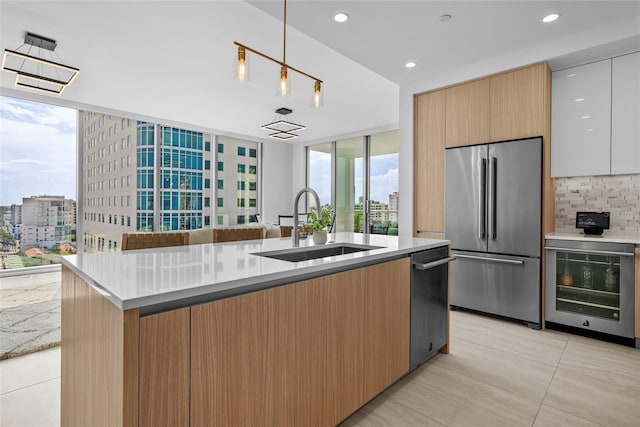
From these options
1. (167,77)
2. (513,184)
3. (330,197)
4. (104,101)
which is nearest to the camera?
(513,184)

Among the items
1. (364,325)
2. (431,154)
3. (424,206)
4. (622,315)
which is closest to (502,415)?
(364,325)

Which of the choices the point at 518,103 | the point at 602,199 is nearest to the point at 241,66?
the point at 518,103

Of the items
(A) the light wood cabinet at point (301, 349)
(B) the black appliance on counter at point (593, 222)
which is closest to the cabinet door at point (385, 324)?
(A) the light wood cabinet at point (301, 349)

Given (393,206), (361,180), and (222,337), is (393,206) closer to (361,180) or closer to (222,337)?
(361,180)

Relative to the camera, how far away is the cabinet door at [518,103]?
311 centimetres

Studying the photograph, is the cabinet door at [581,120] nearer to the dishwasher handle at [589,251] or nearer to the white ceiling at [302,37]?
the white ceiling at [302,37]

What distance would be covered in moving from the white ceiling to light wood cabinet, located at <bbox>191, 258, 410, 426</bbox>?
208 centimetres

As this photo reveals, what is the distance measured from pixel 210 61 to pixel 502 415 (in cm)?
412

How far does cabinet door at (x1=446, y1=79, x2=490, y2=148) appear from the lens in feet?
11.3

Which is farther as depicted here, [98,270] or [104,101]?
[104,101]

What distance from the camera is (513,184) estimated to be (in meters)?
3.18

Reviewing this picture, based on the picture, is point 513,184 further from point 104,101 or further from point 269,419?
point 104,101

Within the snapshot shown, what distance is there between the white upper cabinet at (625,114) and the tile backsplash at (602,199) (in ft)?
0.88

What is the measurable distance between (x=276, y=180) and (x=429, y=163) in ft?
17.1
